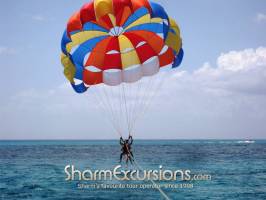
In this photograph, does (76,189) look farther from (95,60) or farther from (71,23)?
(71,23)

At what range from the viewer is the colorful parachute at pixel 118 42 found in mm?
14500

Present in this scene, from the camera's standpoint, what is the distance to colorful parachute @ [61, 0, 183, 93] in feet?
47.6

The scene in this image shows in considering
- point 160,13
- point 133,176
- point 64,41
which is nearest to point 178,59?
point 160,13

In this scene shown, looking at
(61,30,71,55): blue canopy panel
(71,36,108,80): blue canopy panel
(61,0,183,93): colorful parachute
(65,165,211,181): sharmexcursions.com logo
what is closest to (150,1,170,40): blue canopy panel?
(61,0,183,93): colorful parachute

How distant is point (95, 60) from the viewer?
1600 cm

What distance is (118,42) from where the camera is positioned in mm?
16094

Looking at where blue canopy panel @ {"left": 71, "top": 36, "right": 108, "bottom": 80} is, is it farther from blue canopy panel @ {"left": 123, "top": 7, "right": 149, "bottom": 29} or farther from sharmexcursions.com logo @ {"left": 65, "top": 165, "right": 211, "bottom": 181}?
sharmexcursions.com logo @ {"left": 65, "top": 165, "right": 211, "bottom": 181}

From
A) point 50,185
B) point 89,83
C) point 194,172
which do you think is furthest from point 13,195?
point 194,172

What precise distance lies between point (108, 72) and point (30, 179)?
11.8 meters

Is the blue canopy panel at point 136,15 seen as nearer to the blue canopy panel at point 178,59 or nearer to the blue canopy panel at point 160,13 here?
the blue canopy panel at point 160,13

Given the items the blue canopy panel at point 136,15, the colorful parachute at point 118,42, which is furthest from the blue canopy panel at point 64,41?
the blue canopy panel at point 136,15

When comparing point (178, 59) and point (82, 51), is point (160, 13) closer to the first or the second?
point (178, 59)

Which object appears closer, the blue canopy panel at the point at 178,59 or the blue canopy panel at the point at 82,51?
the blue canopy panel at the point at 82,51

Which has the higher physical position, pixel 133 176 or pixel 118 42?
pixel 118 42
